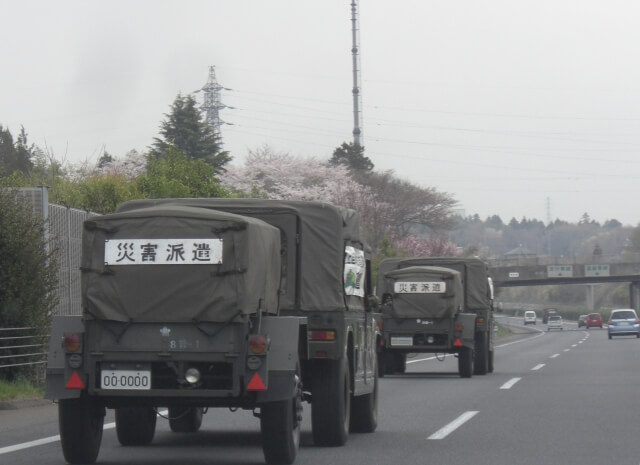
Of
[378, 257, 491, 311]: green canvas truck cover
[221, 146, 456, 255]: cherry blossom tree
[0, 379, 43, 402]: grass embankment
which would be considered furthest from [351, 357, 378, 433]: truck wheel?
[221, 146, 456, 255]: cherry blossom tree

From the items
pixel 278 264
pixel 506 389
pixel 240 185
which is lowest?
pixel 506 389

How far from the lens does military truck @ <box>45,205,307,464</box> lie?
9.18 meters

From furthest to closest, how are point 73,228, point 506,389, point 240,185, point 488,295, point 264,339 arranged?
1. point 240,185
2. point 488,295
3. point 73,228
4. point 506,389
5. point 264,339

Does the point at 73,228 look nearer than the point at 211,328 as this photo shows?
No

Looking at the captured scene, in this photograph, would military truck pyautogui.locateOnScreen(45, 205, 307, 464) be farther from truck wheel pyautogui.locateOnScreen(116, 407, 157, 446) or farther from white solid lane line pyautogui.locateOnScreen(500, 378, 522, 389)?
white solid lane line pyautogui.locateOnScreen(500, 378, 522, 389)

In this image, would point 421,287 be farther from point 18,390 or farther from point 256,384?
point 256,384

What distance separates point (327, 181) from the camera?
74625 mm

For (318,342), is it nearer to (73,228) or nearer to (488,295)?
(73,228)

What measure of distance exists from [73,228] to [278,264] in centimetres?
1277

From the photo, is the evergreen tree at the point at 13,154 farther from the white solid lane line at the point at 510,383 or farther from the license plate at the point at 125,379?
the license plate at the point at 125,379

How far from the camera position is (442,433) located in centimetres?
1263

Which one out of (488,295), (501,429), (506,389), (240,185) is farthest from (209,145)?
(501,429)

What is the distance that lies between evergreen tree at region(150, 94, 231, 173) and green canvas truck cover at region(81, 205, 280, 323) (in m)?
62.4

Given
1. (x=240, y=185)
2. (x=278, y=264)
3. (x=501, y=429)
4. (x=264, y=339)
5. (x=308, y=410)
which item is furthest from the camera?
(x=240, y=185)
